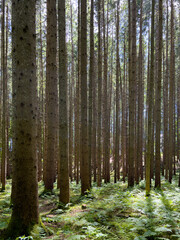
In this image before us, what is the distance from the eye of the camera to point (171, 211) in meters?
4.73

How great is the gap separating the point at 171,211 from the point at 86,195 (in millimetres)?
3061

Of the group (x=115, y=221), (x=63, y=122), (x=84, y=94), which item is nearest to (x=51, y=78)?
(x=84, y=94)

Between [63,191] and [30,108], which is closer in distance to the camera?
[30,108]

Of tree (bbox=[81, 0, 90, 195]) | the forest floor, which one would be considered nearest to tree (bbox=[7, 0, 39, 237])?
the forest floor

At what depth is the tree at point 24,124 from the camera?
3529 mm

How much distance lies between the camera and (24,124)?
3.54 meters

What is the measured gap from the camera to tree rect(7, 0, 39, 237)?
139 inches

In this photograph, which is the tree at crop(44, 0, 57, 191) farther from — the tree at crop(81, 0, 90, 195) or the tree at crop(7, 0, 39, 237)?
the tree at crop(7, 0, 39, 237)

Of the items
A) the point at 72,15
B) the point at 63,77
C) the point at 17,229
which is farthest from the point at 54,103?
the point at 72,15

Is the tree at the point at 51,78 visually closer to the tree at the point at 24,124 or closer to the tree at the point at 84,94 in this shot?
the tree at the point at 84,94

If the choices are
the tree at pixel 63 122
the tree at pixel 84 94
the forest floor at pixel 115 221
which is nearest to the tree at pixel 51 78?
the tree at pixel 84 94

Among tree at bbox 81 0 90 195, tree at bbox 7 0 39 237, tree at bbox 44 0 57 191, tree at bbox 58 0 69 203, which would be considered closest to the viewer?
tree at bbox 7 0 39 237

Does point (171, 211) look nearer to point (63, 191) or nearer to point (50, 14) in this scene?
point (63, 191)

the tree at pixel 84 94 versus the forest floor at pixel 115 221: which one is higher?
the tree at pixel 84 94
